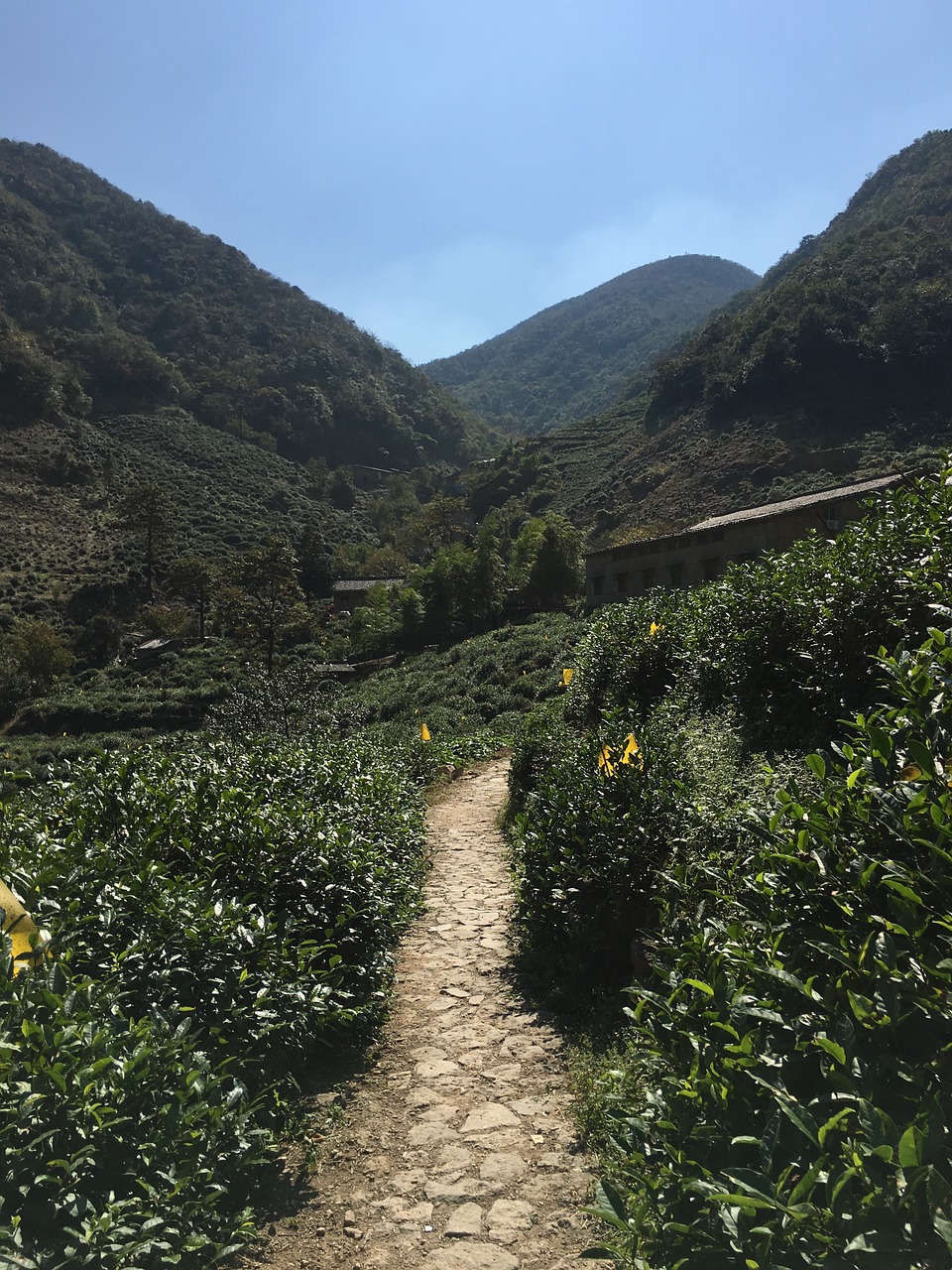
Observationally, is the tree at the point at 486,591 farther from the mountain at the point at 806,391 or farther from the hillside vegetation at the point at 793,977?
the hillside vegetation at the point at 793,977

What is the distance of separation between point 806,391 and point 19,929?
60.0 m

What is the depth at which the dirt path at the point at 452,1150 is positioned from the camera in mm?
2828

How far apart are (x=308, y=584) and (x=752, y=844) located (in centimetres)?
5648

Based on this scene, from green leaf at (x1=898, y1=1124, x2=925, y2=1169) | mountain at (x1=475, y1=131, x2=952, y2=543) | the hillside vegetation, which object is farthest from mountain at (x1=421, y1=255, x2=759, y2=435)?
green leaf at (x1=898, y1=1124, x2=925, y2=1169)

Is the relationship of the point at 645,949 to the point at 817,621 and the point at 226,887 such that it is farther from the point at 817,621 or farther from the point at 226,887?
the point at 817,621

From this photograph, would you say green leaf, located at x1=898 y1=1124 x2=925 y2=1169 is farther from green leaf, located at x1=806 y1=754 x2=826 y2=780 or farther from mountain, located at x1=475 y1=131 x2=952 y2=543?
mountain, located at x1=475 y1=131 x2=952 y2=543

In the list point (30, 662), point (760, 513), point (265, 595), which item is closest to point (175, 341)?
point (30, 662)

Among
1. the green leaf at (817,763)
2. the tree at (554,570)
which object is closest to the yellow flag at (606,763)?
the green leaf at (817,763)

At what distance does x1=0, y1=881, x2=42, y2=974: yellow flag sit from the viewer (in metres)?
2.85

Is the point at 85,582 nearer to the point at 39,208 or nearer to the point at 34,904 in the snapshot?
the point at 34,904

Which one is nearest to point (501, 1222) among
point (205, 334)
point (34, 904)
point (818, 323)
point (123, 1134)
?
point (123, 1134)

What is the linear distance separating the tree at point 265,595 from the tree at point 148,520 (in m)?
16.1

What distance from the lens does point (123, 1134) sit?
7.96ft

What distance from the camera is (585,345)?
159625 mm
